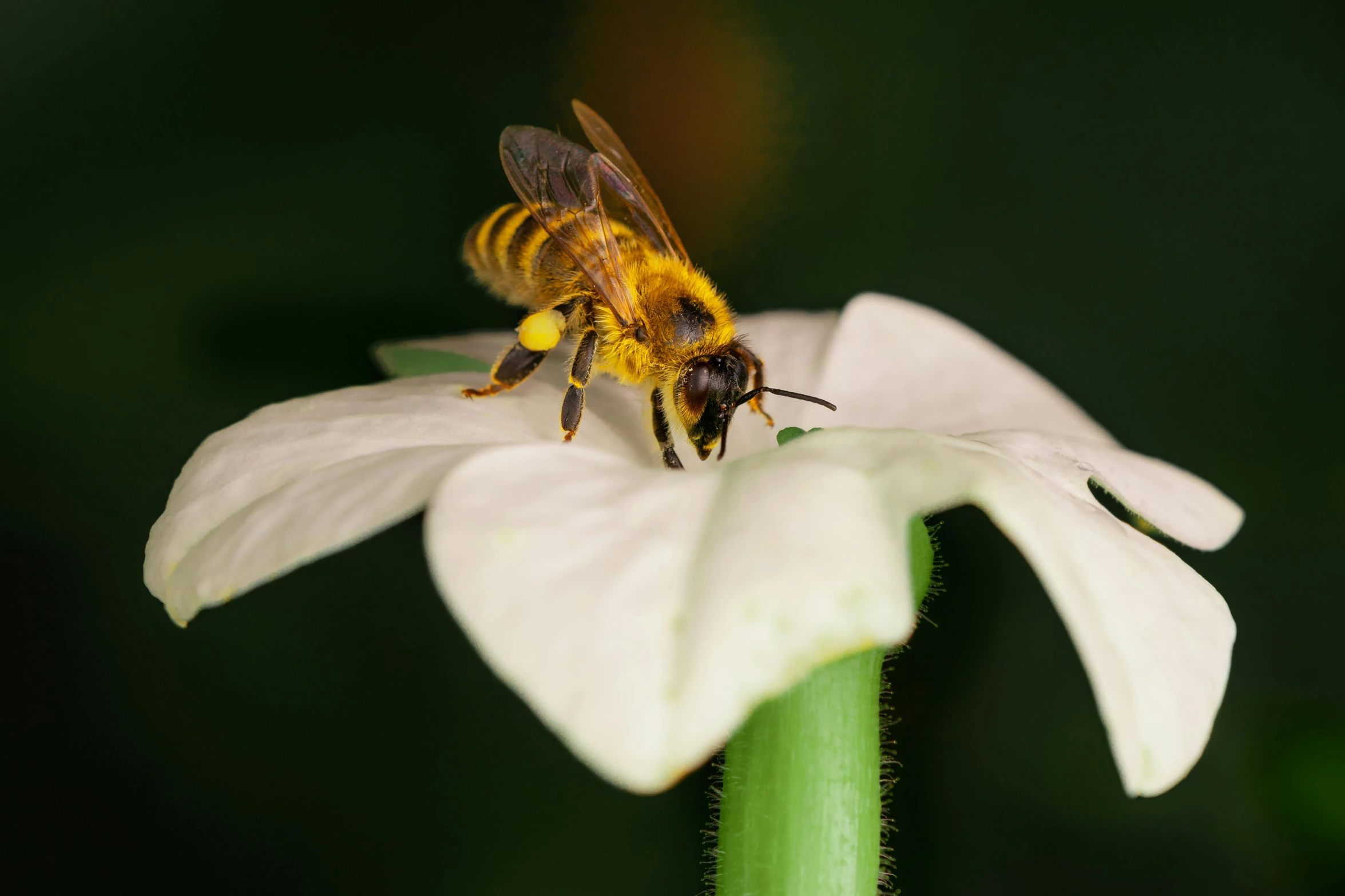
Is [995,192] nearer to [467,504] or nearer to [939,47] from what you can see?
[939,47]

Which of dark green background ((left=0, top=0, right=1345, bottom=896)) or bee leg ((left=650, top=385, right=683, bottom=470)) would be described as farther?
dark green background ((left=0, top=0, right=1345, bottom=896))

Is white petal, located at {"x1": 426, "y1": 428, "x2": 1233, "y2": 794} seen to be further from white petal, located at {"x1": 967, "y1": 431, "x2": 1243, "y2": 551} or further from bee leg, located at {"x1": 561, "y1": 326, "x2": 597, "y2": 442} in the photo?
bee leg, located at {"x1": 561, "y1": 326, "x2": 597, "y2": 442}

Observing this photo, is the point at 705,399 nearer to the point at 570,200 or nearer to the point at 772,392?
the point at 772,392

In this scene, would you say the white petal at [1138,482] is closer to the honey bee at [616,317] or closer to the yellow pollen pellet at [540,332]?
the honey bee at [616,317]

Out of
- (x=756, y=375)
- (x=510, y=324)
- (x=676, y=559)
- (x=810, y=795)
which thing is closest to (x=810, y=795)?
(x=810, y=795)

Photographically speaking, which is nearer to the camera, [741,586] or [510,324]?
[741,586]

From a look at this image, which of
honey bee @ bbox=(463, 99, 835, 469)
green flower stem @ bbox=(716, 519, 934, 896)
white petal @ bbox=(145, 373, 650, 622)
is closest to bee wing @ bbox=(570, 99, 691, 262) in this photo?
honey bee @ bbox=(463, 99, 835, 469)
